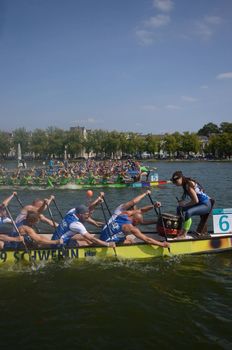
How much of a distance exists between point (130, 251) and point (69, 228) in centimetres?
201

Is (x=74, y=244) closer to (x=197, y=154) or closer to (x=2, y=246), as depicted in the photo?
(x=2, y=246)

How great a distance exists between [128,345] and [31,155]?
14609 centimetres

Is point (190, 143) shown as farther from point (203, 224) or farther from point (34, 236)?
point (34, 236)

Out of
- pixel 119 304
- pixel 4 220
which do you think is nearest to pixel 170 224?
pixel 119 304

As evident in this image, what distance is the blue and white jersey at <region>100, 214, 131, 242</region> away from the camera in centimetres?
1203

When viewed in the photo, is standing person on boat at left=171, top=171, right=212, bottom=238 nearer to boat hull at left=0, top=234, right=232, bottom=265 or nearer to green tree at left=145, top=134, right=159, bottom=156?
boat hull at left=0, top=234, right=232, bottom=265

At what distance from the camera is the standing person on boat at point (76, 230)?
457 inches

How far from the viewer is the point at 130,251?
1212 cm

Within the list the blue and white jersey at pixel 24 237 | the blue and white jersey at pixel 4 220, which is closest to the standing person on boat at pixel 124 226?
the blue and white jersey at pixel 24 237

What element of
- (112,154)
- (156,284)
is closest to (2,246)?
(156,284)

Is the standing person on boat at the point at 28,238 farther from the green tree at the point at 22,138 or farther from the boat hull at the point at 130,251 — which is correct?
the green tree at the point at 22,138

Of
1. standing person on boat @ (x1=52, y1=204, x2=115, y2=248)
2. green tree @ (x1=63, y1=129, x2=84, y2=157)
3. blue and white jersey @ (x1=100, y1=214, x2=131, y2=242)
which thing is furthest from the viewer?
green tree @ (x1=63, y1=129, x2=84, y2=157)

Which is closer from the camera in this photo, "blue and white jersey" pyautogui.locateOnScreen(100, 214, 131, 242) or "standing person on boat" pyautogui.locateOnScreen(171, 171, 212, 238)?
"blue and white jersey" pyautogui.locateOnScreen(100, 214, 131, 242)

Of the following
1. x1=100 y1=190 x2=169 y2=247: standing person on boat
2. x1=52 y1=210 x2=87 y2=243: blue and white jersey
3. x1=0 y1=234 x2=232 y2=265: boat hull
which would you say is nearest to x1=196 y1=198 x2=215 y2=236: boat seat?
x1=0 y1=234 x2=232 y2=265: boat hull
